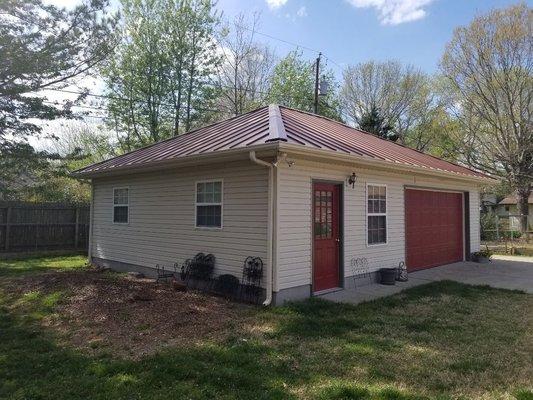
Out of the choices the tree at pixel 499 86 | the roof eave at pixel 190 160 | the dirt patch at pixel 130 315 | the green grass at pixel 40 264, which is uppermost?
the tree at pixel 499 86

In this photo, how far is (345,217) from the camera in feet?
28.9

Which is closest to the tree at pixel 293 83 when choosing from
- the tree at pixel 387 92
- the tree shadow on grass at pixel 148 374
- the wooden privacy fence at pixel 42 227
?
the tree at pixel 387 92

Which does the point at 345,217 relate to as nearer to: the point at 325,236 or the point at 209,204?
the point at 325,236

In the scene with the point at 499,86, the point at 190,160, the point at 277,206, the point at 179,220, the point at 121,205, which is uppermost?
the point at 499,86

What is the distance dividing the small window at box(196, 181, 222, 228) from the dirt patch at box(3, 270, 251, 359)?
4.80 feet

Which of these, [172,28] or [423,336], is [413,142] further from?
[423,336]

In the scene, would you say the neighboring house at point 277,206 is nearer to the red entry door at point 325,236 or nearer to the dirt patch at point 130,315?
the red entry door at point 325,236

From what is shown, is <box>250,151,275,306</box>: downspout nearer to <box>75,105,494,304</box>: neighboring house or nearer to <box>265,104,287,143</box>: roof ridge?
<box>75,105,494,304</box>: neighboring house

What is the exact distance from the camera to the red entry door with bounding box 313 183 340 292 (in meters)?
8.22

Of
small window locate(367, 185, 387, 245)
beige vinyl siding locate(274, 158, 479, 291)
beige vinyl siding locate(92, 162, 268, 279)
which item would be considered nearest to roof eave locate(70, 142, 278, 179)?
beige vinyl siding locate(92, 162, 268, 279)

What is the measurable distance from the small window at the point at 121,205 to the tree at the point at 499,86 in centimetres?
2065

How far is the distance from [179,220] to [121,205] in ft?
9.79

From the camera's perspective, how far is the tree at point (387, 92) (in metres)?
32.3

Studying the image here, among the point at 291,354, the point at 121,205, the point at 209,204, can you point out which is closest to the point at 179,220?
the point at 209,204
